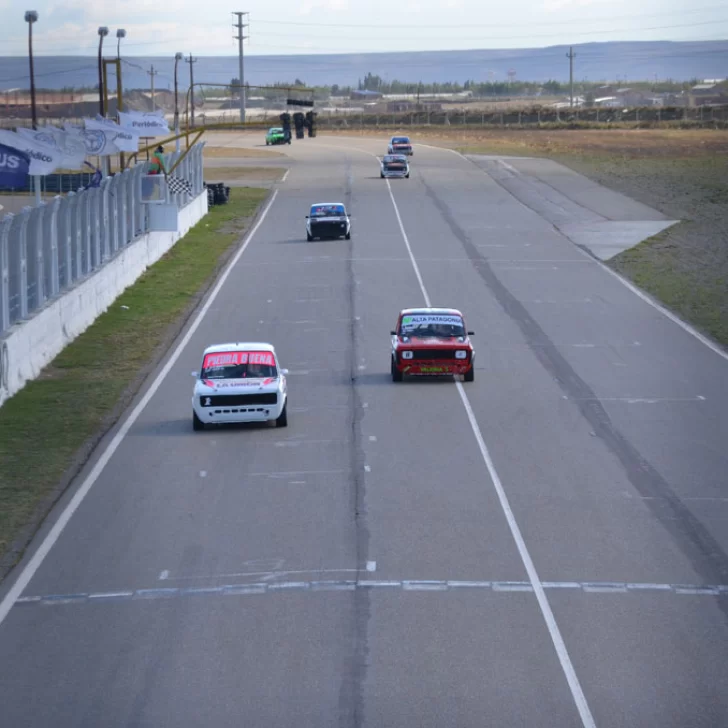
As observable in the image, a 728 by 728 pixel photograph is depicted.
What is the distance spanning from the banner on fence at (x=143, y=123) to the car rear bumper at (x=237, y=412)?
22711 millimetres

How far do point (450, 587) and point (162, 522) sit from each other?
15.3 feet

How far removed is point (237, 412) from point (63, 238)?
1221 centimetres

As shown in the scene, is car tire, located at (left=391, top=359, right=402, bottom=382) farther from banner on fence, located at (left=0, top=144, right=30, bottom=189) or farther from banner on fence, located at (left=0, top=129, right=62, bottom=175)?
banner on fence, located at (left=0, top=129, right=62, bottom=175)

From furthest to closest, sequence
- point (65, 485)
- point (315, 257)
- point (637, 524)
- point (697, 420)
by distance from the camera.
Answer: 1. point (315, 257)
2. point (697, 420)
3. point (65, 485)
4. point (637, 524)

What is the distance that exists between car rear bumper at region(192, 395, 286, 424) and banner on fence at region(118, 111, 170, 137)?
22.7m

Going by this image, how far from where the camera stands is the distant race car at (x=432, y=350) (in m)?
27.0

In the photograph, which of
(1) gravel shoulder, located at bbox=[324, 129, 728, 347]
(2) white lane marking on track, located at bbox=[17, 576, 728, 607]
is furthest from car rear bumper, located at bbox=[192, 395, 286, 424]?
(1) gravel shoulder, located at bbox=[324, 129, 728, 347]

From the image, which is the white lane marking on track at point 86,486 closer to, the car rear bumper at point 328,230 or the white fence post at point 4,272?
the white fence post at point 4,272

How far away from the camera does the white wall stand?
2644cm

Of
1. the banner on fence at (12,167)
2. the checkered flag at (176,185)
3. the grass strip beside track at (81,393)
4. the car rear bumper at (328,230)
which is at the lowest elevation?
the grass strip beside track at (81,393)

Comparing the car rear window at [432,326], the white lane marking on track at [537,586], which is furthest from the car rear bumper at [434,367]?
the white lane marking on track at [537,586]

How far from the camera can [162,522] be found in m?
17.6

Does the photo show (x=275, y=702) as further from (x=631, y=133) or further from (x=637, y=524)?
(x=631, y=133)

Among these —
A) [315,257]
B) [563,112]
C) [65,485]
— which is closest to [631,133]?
[563,112]
